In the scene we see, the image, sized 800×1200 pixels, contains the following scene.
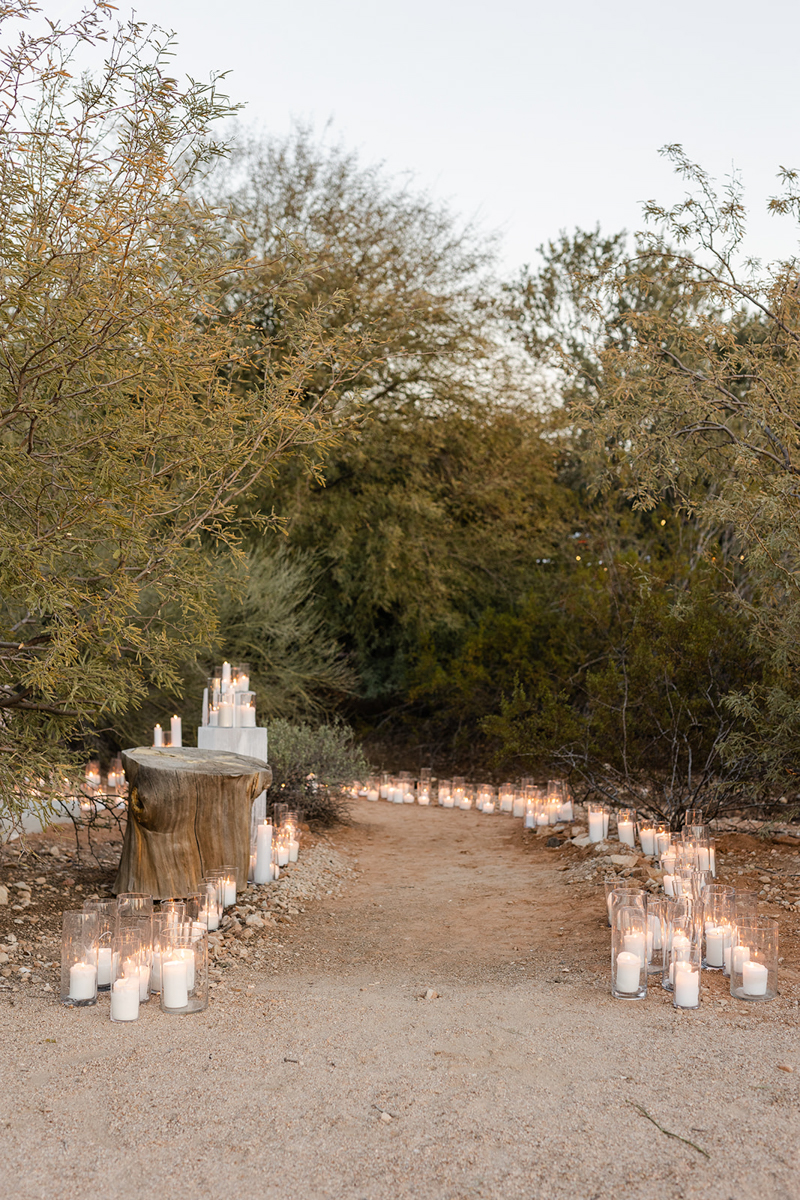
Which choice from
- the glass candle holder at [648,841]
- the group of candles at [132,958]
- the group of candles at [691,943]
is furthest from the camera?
the glass candle holder at [648,841]

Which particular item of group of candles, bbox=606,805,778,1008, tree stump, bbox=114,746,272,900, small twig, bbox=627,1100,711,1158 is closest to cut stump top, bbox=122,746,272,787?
tree stump, bbox=114,746,272,900

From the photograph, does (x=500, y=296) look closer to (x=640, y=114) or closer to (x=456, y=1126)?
(x=640, y=114)

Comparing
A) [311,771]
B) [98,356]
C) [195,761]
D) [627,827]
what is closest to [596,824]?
[627,827]

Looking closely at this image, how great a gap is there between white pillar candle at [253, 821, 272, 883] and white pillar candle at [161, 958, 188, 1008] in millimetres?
2092

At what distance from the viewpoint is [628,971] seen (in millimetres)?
3322

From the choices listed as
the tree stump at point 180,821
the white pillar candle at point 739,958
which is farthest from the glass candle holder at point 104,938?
the white pillar candle at point 739,958

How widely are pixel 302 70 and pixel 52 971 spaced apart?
705cm

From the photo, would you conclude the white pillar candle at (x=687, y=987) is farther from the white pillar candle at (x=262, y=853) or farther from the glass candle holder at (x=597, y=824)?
the glass candle holder at (x=597, y=824)

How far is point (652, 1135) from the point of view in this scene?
2.27 metres

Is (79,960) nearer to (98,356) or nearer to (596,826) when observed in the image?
(98,356)

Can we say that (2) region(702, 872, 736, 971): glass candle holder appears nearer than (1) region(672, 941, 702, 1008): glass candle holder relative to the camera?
No

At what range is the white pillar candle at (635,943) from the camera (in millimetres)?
3369

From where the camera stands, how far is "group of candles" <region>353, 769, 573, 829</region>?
7359mm

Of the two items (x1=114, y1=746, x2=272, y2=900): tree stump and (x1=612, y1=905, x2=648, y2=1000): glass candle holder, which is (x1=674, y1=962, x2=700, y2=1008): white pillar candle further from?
(x1=114, y1=746, x2=272, y2=900): tree stump
